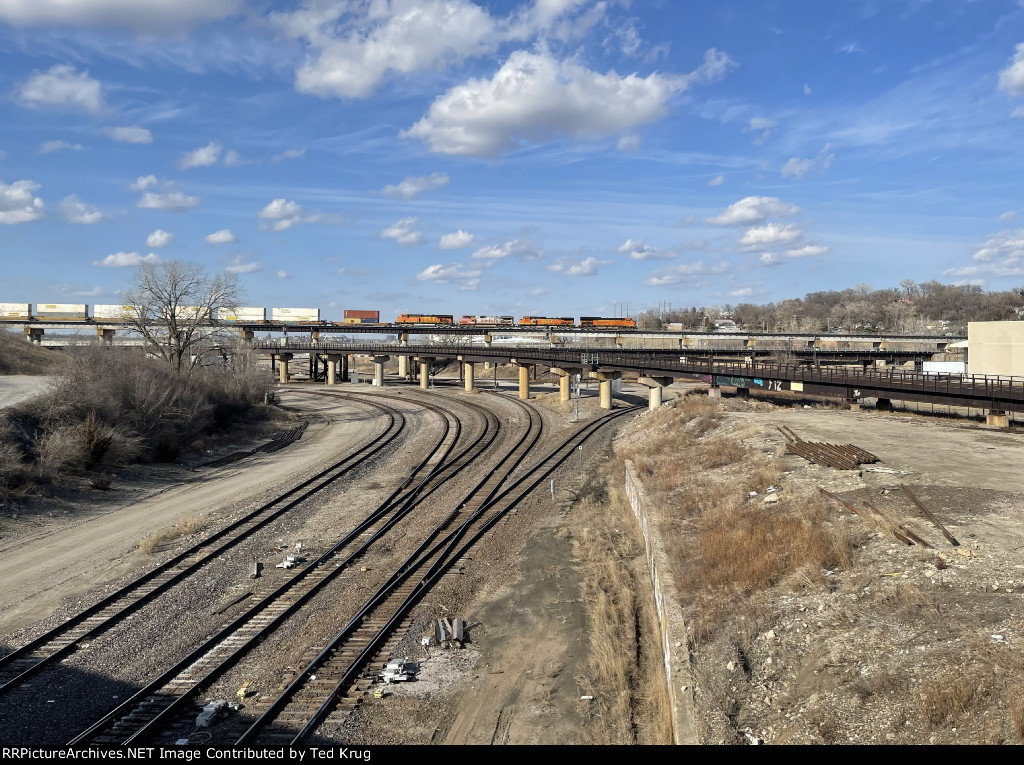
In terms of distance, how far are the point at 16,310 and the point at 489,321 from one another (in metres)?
86.2

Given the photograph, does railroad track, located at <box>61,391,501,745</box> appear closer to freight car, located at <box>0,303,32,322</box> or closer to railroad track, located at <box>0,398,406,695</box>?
railroad track, located at <box>0,398,406,695</box>

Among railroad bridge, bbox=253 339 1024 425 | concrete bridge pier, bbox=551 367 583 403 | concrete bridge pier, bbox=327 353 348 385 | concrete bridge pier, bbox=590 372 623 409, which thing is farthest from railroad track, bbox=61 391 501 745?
concrete bridge pier, bbox=327 353 348 385

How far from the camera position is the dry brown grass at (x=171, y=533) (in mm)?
20359

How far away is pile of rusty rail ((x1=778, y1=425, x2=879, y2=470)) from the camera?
81.9 ft

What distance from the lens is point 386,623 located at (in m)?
14.9

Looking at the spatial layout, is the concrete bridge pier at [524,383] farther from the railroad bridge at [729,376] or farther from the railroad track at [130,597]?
the railroad track at [130,597]

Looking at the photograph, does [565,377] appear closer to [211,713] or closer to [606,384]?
[606,384]

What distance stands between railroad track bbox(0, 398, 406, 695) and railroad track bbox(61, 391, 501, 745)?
8.90ft

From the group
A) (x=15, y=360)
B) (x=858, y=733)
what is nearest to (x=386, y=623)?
(x=858, y=733)

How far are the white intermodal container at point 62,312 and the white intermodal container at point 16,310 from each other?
138cm

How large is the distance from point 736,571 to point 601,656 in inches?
170

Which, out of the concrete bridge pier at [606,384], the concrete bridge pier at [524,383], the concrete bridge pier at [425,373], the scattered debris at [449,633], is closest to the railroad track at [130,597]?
the scattered debris at [449,633]

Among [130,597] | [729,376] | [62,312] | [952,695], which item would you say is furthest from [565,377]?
[62,312]

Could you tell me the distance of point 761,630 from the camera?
520 inches
